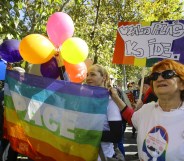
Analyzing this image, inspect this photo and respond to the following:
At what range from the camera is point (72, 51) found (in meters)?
3.34

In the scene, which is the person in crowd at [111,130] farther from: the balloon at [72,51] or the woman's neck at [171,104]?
the balloon at [72,51]

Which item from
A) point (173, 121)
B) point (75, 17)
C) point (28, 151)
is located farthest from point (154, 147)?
point (75, 17)

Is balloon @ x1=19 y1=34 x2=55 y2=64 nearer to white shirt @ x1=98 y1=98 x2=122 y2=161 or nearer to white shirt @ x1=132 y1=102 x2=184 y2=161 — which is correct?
white shirt @ x1=98 y1=98 x2=122 y2=161

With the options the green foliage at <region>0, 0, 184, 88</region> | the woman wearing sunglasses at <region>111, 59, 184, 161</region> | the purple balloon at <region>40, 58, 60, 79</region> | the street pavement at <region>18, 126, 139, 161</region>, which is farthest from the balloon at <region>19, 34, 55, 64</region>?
the green foliage at <region>0, 0, 184, 88</region>

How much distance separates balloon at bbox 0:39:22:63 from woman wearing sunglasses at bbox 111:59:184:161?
191cm

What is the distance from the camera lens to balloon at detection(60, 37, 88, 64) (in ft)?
11.0

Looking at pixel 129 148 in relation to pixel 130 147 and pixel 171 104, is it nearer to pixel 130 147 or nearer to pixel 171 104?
pixel 130 147

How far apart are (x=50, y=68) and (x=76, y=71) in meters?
0.28

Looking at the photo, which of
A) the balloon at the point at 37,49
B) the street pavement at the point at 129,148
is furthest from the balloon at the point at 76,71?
the street pavement at the point at 129,148

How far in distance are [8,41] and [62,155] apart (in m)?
1.56

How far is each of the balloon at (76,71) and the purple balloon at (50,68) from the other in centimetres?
12

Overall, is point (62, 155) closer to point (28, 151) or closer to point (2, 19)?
point (28, 151)

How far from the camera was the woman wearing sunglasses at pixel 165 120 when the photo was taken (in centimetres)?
227

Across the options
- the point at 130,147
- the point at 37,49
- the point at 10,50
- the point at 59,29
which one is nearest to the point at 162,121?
the point at 37,49
